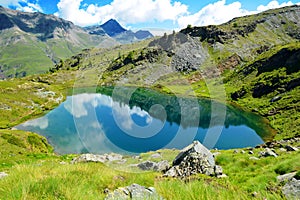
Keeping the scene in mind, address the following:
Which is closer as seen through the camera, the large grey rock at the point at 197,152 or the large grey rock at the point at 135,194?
the large grey rock at the point at 135,194

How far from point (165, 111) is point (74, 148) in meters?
50.2

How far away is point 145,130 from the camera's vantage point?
55.4 metres

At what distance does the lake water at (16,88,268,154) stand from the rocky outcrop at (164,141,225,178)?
3455 centimetres

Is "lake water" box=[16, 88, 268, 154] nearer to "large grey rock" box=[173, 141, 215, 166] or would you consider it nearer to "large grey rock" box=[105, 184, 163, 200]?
"large grey rock" box=[173, 141, 215, 166]

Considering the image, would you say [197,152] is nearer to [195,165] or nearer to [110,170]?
[195,165]

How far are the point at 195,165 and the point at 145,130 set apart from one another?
4173 centimetres

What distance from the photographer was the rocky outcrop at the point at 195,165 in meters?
13.3

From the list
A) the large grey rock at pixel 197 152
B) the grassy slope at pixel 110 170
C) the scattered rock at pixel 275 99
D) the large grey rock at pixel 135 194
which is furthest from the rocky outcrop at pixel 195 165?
the scattered rock at pixel 275 99

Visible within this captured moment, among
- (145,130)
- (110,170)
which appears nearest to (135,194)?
(110,170)

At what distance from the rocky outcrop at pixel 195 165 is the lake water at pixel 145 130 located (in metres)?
34.6

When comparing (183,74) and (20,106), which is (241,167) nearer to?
(20,106)

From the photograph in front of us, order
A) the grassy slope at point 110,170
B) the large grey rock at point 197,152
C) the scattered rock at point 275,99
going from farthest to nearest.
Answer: the scattered rock at point 275,99 → the large grey rock at point 197,152 → the grassy slope at point 110,170

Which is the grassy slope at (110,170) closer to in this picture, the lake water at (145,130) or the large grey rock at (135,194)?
the large grey rock at (135,194)

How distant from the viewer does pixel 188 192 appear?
3.82 m
